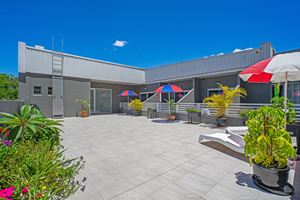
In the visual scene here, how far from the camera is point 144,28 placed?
501 inches

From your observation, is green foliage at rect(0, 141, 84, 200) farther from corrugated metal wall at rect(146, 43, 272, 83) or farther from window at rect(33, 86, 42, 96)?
corrugated metal wall at rect(146, 43, 272, 83)

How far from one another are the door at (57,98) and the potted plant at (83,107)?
1.47 metres

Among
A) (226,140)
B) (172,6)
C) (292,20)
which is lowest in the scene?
(226,140)

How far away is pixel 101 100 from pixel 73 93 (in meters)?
3.66

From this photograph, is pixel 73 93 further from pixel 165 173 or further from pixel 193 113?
pixel 165 173

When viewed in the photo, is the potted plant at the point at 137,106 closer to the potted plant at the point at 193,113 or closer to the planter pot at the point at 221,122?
the potted plant at the point at 193,113

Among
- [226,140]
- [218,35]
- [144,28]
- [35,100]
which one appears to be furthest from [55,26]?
[226,140]

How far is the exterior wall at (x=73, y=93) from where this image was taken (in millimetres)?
13898

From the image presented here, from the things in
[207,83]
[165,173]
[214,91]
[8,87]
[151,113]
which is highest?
[8,87]

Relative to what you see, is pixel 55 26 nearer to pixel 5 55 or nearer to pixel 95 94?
pixel 95 94

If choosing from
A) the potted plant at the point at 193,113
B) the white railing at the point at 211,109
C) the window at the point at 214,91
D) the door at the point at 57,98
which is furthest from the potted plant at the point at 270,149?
the door at the point at 57,98

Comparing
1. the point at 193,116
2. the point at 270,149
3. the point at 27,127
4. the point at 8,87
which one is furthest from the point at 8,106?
the point at 8,87

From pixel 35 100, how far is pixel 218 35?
50.1 feet

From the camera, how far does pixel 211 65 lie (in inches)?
504
